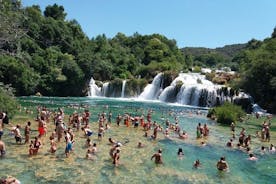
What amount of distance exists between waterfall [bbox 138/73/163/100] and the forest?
150 inches

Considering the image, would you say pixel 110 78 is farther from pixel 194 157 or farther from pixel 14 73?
pixel 194 157

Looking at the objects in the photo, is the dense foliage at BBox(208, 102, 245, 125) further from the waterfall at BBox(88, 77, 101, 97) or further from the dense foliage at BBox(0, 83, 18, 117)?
the waterfall at BBox(88, 77, 101, 97)

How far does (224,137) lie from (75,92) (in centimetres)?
4719

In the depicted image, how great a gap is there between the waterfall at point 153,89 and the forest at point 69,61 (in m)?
3.80

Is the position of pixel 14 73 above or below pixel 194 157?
above

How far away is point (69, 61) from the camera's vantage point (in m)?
76.3

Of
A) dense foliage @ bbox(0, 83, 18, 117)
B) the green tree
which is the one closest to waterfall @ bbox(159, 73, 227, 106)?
dense foliage @ bbox(0, 83, 18, 117)

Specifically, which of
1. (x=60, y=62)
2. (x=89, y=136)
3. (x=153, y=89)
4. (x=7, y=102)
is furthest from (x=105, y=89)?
(x=89, y=136)

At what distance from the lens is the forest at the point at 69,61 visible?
5571cm

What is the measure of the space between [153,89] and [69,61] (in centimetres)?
1726

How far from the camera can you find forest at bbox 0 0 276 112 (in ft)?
183

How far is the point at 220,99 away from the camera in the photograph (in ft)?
201

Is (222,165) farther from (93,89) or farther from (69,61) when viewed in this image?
(93,89)

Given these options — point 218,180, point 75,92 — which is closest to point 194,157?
point 218,180
